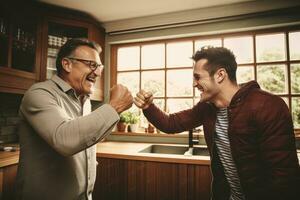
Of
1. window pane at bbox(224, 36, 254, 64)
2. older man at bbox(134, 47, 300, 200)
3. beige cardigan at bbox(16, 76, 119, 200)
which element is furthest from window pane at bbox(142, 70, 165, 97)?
beige cardigan at bbox(16, 76, 119, 200)

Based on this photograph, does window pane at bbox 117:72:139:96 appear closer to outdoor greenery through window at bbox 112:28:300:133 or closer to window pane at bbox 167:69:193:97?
outdoor greenery through window at bbox 112:28:300:133

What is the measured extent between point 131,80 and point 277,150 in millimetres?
2247

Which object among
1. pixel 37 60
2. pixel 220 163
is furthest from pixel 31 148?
pixel 37 60

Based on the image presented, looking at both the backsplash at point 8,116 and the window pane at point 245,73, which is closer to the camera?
the backsplash at point 8,116

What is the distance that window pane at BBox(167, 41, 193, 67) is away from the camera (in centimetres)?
277

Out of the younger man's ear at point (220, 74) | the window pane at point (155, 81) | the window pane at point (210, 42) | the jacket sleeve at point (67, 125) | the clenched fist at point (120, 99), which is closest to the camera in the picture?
the jacket sleeve at point (67, 125)

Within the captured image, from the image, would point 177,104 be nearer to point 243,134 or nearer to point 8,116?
point 243,134

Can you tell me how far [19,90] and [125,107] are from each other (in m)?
1.65

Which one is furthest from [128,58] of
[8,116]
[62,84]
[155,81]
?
[62,84]

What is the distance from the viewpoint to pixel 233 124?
1.14 meters

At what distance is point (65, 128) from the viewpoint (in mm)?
771

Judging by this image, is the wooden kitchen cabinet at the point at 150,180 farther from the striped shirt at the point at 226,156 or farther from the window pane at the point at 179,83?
the window pane at the point at 179,83

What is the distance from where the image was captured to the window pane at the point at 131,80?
9.78 feet

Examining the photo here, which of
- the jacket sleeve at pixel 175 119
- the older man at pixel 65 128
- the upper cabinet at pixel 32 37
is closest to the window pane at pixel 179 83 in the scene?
the upper cabinet at pixel 32 37
